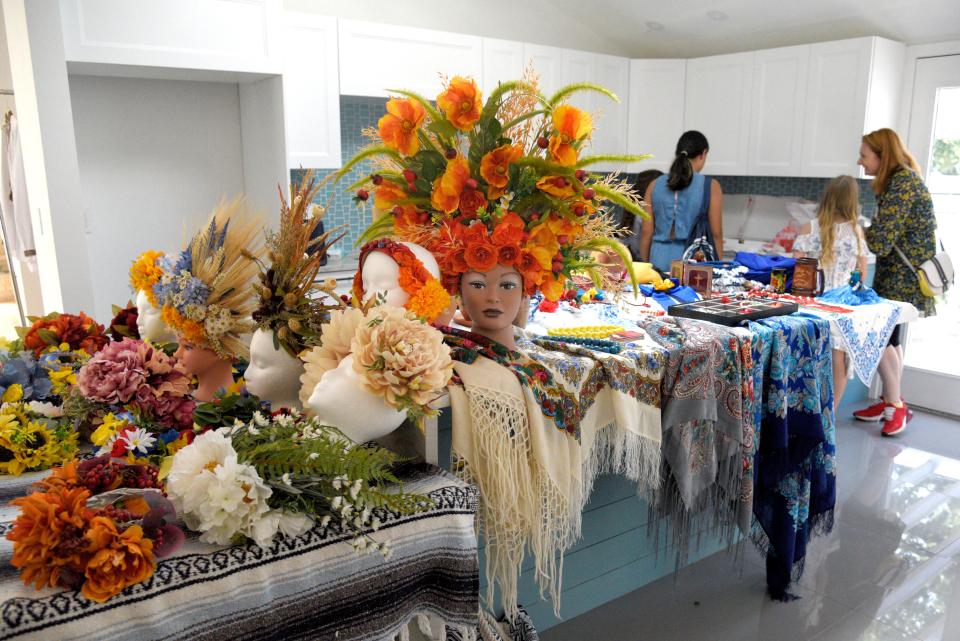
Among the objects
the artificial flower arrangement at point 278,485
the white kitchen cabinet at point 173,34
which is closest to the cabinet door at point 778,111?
the white kitchen cabinet at point 173,34

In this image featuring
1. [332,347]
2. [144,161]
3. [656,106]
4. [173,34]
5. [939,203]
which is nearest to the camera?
[332,347]

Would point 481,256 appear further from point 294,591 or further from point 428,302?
point 294,591

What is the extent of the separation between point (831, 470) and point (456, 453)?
154 centimetres

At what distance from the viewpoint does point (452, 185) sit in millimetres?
1730

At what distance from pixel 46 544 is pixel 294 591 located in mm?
344

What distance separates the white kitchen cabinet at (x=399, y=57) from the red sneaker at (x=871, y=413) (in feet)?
10.2

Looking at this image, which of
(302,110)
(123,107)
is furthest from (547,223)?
(123,107)

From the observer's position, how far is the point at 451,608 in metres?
1.29

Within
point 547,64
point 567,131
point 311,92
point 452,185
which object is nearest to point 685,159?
point 547,64

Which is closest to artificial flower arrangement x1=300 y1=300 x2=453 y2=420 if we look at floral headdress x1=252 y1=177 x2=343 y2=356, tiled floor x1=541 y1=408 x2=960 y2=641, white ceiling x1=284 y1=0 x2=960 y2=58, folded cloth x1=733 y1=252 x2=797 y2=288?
floral headdress x1=252 y1=177 x2=343 y2=356

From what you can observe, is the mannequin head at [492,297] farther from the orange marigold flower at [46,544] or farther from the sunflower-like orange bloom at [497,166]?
the orange marigold flower at [46,544]

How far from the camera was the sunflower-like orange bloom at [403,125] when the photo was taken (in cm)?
175

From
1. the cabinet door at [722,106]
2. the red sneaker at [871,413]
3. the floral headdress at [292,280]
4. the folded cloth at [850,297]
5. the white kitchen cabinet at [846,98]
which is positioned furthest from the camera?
the cabinet door at [722,106]

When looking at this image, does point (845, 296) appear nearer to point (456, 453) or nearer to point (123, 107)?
point (456, 453)
